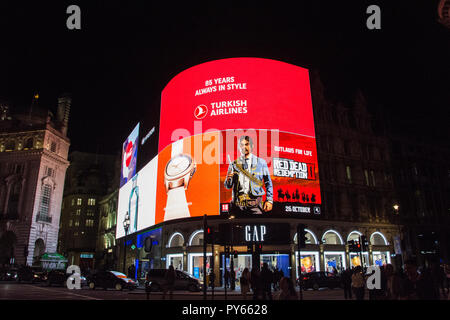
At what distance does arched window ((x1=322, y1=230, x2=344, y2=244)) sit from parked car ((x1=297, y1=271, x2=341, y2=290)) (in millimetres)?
8481

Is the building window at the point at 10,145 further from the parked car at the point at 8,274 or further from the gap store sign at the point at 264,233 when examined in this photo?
the gap store sign at the point at 264,233

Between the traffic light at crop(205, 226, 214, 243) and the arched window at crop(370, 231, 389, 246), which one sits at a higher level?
the arched window at crop(370, 231, 389, 246)

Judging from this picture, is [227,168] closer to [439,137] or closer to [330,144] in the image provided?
[330,144]

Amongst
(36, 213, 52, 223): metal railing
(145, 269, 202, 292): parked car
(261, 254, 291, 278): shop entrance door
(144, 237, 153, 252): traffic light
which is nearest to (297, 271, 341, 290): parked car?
(261, 254, 291, 278): shop entrance door

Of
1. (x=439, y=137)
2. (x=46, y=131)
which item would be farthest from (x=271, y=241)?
(x=46, y=131)

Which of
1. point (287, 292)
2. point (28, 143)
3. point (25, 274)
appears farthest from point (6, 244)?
point (287, 292)

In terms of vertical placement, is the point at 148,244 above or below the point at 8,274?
above

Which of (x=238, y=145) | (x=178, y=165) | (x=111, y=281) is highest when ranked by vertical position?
(x=238, y=145)

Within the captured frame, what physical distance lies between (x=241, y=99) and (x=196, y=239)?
15.9 meters

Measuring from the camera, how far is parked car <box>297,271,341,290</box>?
92.3 feet

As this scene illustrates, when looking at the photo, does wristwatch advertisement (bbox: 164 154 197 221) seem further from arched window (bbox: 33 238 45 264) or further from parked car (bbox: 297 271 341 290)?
arched window (bbox: 33 238 45 264)

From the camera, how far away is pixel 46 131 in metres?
62.0

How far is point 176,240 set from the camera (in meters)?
38.2

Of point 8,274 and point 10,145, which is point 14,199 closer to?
point 10,145
